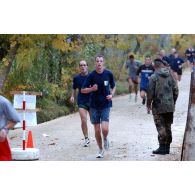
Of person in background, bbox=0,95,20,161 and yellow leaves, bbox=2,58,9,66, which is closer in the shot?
person in background, bbox=0,95,20,161

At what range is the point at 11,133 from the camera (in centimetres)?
1490

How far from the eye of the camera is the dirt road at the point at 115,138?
1232 centimetres

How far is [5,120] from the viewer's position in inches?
326

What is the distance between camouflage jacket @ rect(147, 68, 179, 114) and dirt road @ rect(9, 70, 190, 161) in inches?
32.2

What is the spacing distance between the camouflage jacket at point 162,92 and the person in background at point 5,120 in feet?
12.4

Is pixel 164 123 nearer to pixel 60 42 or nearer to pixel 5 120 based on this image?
pixel 5 120

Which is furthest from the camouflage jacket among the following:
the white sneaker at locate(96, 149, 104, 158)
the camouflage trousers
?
the white sneaker at locate(96, 149, 104, 158)

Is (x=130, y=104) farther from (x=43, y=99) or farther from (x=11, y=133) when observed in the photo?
(x=11, y=133)

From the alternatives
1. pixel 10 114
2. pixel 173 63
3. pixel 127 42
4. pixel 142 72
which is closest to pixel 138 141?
pixel 142 72

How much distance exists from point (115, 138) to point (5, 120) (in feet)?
21.5

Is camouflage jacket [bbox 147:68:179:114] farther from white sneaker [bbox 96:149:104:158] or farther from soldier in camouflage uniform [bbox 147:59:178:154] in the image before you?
white sneaker [bbox 96:149:104:158]

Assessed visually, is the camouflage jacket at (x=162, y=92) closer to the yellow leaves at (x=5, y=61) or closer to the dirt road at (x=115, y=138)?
the dirt road at (x=115, y=138)

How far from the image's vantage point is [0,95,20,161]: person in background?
8.20 meters

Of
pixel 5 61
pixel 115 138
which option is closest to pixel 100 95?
pixel 115 138
